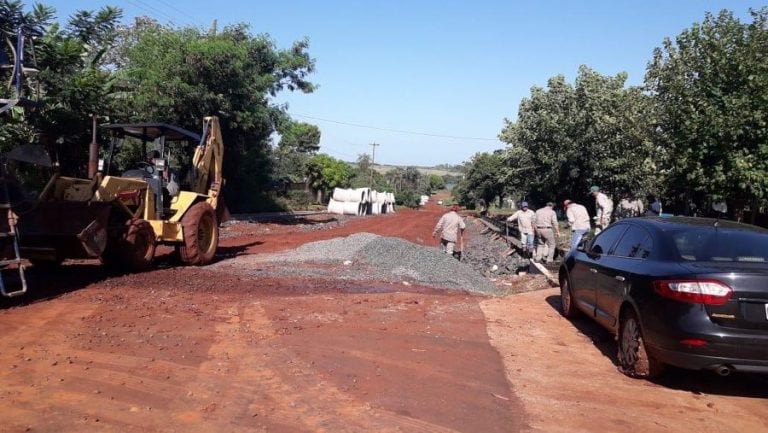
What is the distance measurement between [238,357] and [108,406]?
5.42ft

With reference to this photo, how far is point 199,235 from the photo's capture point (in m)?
13.4

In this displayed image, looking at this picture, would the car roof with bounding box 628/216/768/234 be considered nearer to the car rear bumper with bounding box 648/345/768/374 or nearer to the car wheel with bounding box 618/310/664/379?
the car wheel with bounding box 618/310/664/379

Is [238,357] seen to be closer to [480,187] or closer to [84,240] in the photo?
[84,240]

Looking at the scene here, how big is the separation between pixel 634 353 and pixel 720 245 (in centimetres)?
138

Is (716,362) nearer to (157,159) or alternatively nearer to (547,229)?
(157,159)

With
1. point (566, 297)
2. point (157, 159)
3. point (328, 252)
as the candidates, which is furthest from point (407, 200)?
point (566, 297)

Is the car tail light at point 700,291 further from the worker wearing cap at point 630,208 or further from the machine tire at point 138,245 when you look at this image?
the worker wearing cap at point 630,208

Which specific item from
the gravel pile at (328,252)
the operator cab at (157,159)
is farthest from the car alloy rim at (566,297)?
the operator cab at (157,159)

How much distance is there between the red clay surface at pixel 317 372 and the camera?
4.87 m

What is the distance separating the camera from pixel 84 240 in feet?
31.1

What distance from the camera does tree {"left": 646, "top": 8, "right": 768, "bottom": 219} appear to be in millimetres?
14250

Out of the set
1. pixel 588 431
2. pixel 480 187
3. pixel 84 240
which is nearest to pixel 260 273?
pixel 84 240

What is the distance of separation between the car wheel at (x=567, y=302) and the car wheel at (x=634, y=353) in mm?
2295

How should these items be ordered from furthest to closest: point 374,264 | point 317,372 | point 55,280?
point 374,264 → point 55,280 → point 317,372
